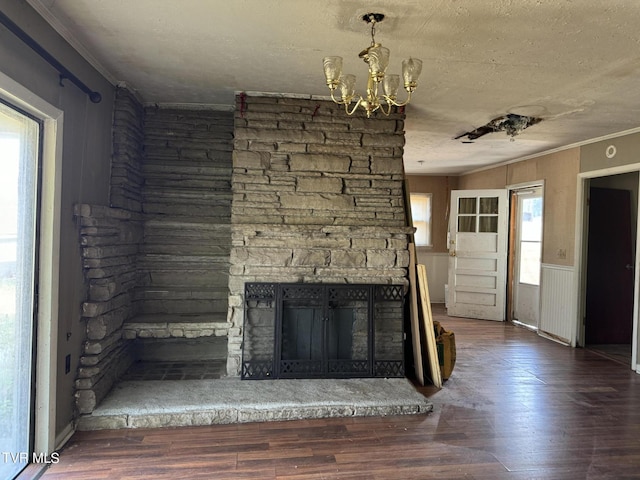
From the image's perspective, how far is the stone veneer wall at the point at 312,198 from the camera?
3355 millimetres

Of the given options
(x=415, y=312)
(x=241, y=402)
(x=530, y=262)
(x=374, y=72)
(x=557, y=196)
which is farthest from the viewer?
(x=530, y=262)

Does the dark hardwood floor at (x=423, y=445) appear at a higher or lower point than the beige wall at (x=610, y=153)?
lower

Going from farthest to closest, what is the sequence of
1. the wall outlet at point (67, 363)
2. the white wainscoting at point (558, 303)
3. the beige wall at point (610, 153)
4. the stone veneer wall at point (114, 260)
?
the white wainscoting at point (558, 303) → the beige wall at point (610, 153) → the stone veneer wall at point (114, 260) → the wall outlet at point (67, 363)

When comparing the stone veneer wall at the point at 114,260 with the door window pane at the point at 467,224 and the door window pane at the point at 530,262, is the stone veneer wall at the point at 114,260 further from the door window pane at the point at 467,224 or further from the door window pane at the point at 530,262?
the door window pane at the point at 530,262

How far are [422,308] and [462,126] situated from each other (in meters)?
1.99

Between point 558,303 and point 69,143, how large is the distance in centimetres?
538

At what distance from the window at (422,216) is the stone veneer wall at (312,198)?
166 inches

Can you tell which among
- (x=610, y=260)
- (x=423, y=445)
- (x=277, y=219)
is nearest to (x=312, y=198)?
(x=277, y=219)

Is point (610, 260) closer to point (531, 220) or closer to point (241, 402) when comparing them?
point (531, 220)

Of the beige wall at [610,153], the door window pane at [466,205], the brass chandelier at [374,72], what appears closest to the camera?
the brass chandelier at [374,72]

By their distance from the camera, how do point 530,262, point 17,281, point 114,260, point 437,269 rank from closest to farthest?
point 17,281 < point 114,260 < point 530,262 < point 437,269

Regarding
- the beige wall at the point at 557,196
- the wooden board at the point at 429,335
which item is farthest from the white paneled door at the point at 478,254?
the wooden board at the point at 429,335

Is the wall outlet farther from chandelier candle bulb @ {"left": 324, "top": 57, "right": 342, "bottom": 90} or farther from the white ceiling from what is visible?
chandelier candle bulb @ {"left": 324, "top": 57, "right": 342, "bottom": 90}

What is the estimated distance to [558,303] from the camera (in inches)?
202
